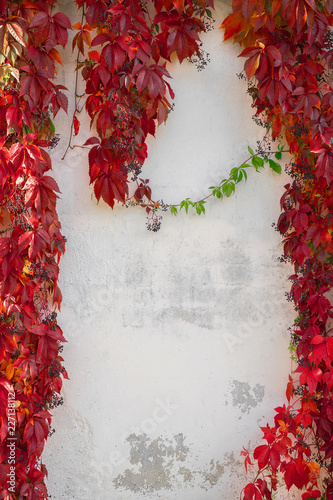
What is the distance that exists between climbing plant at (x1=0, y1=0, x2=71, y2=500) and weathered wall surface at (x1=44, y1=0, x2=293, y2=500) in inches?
8.6

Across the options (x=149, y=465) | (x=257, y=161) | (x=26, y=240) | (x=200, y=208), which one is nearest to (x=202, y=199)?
(x=200, y=208)

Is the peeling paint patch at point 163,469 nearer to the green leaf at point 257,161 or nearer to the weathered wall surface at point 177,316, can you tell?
the weathered wall surface at point 177,316

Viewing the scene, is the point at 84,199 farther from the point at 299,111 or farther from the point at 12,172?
the point at 299,111

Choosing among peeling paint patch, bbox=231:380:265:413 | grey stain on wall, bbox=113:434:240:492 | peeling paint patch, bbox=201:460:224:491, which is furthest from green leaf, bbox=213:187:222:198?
peeling paint patch, bbox=201:460:224:491

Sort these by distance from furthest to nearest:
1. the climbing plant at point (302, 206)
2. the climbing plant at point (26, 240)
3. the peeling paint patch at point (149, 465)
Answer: the peeling paint patch at point (149, 465) < the climbing plant at point (302, 206) < the climbing plant at point (26, 240)

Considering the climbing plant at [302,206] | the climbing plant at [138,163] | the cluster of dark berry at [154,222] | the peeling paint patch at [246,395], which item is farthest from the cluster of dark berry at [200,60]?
the peeling paint patch at [246,395]

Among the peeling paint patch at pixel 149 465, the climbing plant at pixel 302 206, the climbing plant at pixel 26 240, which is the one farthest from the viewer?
the peeling paint patch at pixel 149 465

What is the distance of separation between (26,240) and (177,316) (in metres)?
0.82

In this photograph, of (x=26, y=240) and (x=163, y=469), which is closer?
(x=26, y=240)

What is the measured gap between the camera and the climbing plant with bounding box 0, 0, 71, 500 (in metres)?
1.87

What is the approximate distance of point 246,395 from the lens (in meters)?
2.28

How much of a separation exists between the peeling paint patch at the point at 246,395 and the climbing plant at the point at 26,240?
34.1 inches

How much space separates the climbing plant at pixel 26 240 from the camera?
187 cm

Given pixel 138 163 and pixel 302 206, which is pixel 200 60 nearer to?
pixel 138 163
